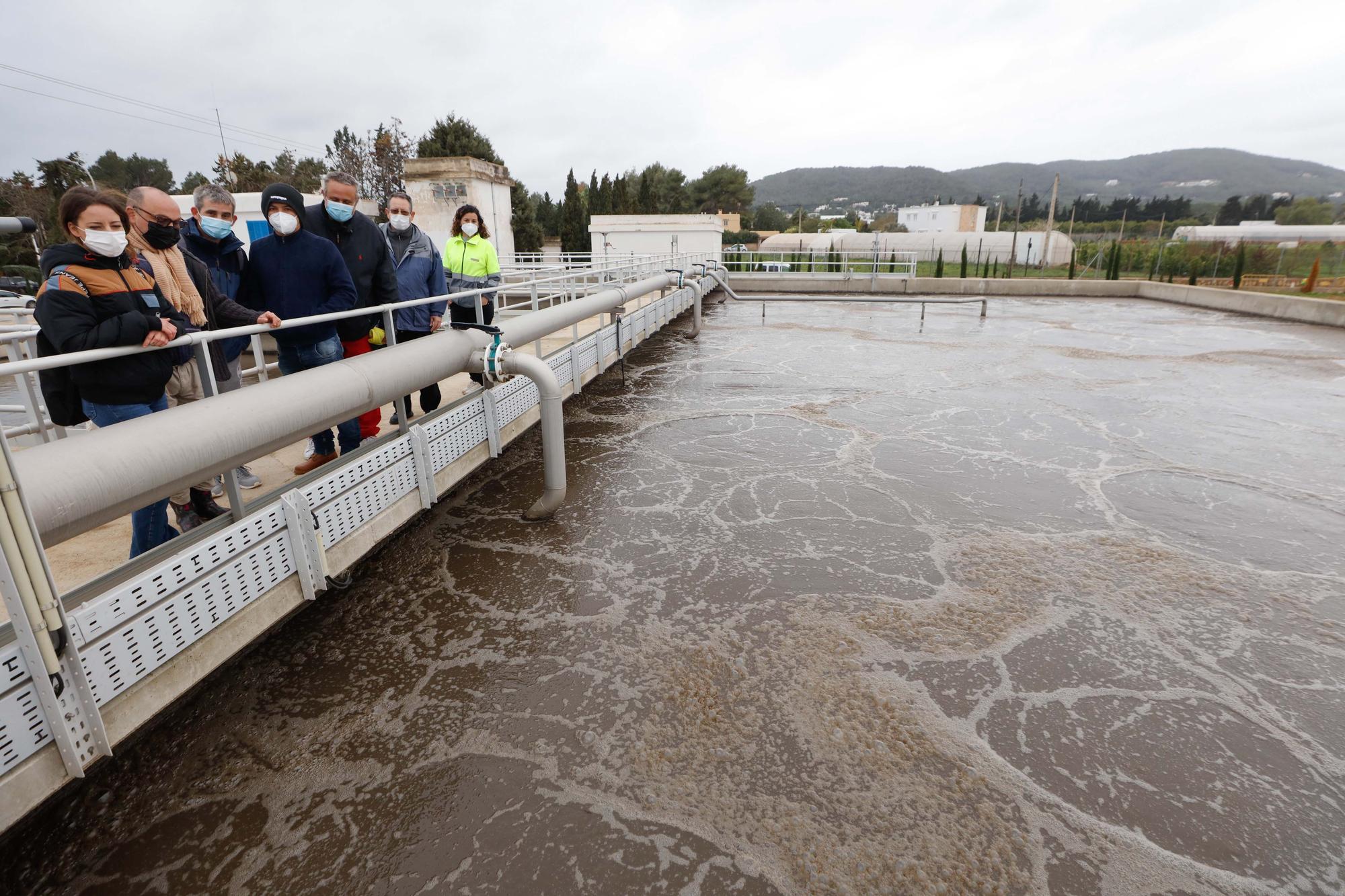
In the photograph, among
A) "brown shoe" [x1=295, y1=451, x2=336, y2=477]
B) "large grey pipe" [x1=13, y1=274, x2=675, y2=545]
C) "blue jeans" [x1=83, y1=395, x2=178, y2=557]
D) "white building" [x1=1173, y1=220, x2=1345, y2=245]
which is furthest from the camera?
"white building" [x1=1173, y1=220, x2=1345, y2=245]

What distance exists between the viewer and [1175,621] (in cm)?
352

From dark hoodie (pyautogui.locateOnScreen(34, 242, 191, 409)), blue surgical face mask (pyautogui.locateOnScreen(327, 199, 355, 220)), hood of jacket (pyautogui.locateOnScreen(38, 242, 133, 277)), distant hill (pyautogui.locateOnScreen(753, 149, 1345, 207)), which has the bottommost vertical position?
dark hoodie (pyautogui.locateOnScreen(34, 242, 191, 409))

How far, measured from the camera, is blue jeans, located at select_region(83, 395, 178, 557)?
2.73 m

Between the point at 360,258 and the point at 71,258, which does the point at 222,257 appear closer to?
the point at 360,258

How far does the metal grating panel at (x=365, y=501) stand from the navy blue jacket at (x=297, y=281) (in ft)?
2.90

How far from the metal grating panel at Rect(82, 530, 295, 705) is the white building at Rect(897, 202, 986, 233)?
58.0 meters

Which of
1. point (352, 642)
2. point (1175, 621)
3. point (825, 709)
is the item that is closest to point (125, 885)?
point (352, 642)

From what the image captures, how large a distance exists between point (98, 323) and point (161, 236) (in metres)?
0.69

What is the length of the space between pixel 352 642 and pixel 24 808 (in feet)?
4.67

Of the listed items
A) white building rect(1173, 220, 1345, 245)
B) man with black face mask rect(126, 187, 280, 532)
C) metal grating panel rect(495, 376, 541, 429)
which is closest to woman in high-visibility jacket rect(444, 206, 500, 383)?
metal grating panel rect(495, 376, 541, 429)

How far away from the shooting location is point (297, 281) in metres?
3.91

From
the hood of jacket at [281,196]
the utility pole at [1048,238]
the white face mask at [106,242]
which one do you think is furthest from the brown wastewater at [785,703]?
the utility pole at [1048,238]

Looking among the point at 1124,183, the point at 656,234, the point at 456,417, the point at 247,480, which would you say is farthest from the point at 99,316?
the point at 1124,183

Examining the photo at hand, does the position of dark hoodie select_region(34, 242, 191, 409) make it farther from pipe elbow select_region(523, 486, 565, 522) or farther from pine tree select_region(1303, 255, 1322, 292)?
pine tree select_region(1303, 255, 1322, 292)
